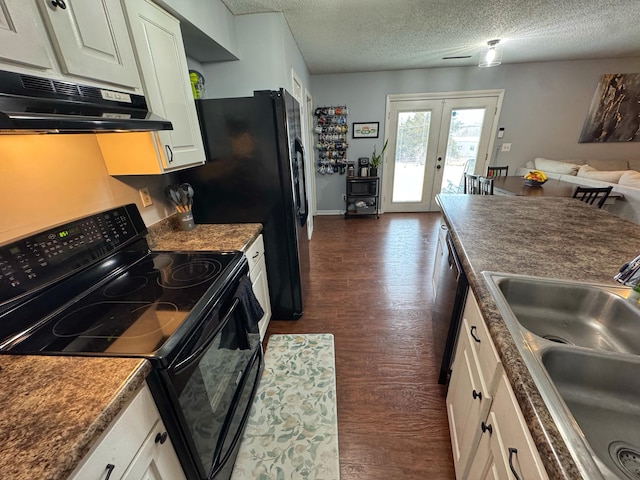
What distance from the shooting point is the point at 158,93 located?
1.27 metres

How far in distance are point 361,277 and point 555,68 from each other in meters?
4.47

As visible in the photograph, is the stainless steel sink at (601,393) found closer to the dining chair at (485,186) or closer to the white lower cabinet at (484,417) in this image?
the white lower cabinet at (484,417)

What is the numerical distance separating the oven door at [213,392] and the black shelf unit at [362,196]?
3.51 metres

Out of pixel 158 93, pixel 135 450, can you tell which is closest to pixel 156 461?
pixel 135 450

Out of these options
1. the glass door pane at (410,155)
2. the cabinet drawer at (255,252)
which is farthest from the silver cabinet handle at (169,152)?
the glass door pane at (410,155)

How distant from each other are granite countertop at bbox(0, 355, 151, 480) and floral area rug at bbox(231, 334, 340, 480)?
96 centimetres

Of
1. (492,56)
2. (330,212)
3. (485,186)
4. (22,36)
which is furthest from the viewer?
(330,212)

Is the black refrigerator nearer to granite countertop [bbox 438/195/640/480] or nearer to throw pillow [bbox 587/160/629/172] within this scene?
granite countertop [bbox 438/195/640/480]

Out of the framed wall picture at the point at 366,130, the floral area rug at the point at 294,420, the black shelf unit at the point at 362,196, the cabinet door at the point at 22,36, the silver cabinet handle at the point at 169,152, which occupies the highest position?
the cabinet door at the point at 22,36

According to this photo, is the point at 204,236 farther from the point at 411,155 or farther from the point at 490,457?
the point at 411,155

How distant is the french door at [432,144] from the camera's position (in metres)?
4.33

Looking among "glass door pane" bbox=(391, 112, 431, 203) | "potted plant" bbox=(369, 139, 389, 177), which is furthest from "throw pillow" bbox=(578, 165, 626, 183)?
"potted plant" bbox=(369, 139, 389, 177)

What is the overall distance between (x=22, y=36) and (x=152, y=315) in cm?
88

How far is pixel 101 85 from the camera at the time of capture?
965mm
